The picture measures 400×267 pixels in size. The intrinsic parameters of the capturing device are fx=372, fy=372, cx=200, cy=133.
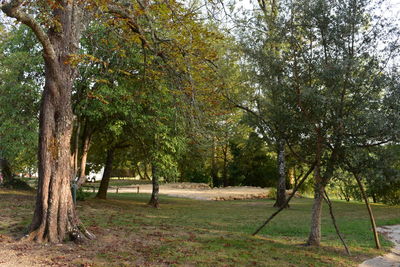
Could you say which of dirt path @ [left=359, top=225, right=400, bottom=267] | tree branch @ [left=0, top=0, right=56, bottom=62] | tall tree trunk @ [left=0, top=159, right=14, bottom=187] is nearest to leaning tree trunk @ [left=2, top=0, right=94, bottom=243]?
tree branch @ [left=0, top=0, right=56, bottom=62]

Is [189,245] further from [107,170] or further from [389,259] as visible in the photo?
[107,170]

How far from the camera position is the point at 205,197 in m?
26.6

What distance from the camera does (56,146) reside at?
26.7 feet

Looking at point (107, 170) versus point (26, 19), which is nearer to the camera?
point (26, 19)

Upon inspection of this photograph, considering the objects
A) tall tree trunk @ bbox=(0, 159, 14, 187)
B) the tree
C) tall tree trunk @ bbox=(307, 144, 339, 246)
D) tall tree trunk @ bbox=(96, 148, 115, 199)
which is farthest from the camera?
tall tree trunk @ bbox=(0, 159, 14, 187)

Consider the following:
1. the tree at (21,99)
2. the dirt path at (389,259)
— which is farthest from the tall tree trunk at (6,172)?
the dirt path at (389,259)

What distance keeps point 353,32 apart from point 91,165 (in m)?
16.5

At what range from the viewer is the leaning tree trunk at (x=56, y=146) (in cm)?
796

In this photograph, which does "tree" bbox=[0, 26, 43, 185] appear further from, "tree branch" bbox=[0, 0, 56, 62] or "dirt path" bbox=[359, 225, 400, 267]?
"dirt path" bbox=[359, 225, 400, 267]

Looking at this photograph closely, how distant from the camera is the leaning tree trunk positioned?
796cm

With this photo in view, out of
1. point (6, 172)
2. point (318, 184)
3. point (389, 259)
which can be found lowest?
point (389, 259)

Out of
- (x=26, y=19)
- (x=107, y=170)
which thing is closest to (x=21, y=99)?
(x=107, y=170)

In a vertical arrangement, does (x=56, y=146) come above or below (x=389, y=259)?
above

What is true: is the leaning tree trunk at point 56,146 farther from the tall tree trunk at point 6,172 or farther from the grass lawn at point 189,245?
the tall tree trunk at point 6,172
